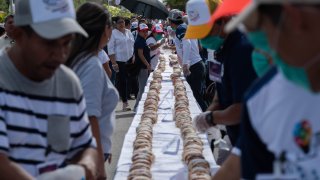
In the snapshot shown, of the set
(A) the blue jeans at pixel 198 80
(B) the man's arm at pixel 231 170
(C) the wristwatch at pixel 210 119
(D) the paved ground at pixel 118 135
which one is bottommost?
(D) the paved ground at pixel 118 135

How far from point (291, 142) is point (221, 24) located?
5.82 feet

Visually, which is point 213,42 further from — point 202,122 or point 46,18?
point 46,18

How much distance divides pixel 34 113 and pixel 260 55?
0.97m

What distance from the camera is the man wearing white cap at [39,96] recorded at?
209cm

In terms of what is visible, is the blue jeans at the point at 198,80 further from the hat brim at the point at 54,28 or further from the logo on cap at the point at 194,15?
the hat brim at the point at 54,28

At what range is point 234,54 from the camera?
110 inches

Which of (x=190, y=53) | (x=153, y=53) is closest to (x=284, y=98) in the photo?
(x=190, y=53)

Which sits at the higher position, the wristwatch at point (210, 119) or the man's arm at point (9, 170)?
the man's arm at point (9, 170)

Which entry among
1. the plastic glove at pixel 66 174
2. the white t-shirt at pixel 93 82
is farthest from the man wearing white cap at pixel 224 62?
the plastic glove at pixel 66 174

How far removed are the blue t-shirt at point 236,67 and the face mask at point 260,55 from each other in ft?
0.36

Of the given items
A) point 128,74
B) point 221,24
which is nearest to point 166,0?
point 128,74

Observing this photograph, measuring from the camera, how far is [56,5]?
2.17 meters

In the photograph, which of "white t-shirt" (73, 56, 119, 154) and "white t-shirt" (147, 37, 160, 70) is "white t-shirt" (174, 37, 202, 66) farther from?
"white t-shirt" (73, 56, 119, 154)

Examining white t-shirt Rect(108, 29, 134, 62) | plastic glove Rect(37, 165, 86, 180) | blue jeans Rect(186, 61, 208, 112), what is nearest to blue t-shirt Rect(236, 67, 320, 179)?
plastic glove Rect(37, 165, 86, 180)
